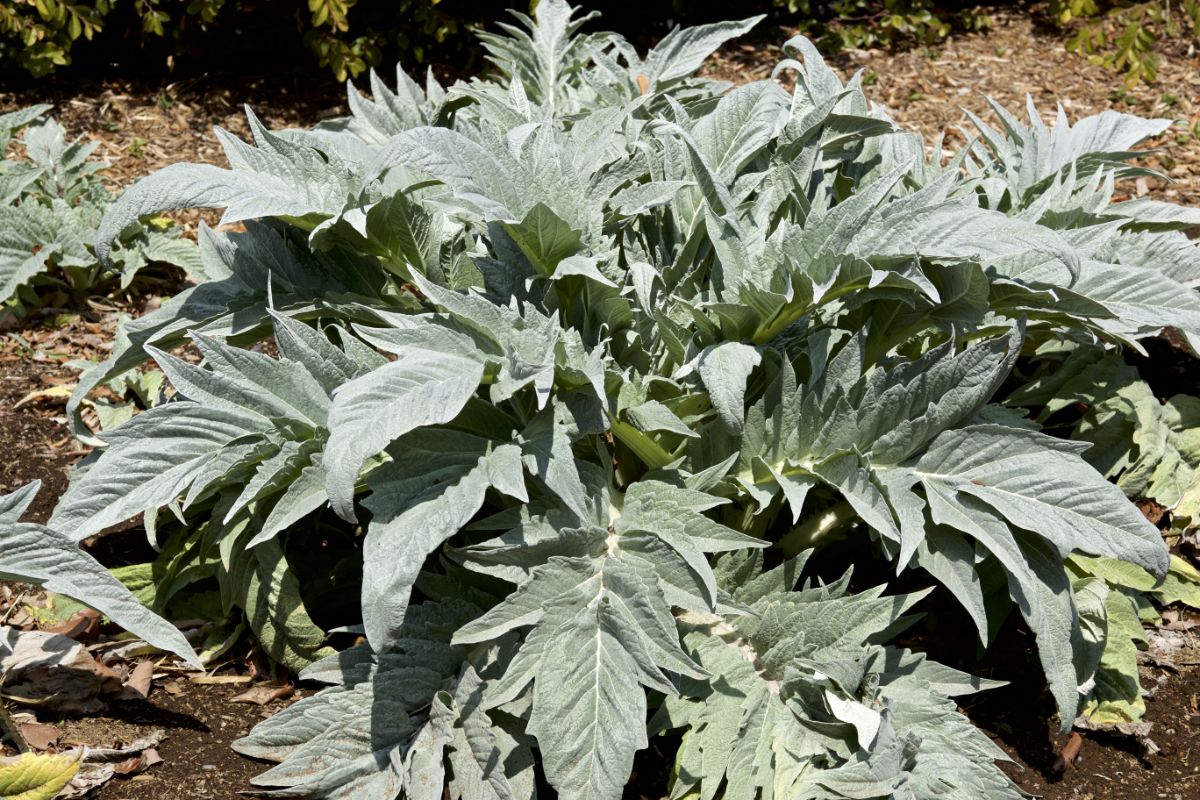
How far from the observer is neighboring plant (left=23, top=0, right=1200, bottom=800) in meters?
2.27

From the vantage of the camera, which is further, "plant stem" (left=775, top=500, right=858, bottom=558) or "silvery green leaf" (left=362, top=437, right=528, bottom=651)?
"plant stem" (left=775, top=500, right=858, bottom=558)

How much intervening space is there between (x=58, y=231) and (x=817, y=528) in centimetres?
288

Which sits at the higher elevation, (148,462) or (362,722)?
(148,462)

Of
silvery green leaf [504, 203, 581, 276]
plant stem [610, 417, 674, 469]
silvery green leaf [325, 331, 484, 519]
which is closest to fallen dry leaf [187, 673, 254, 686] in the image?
silvery green leaf [325, 331, 484, 519]

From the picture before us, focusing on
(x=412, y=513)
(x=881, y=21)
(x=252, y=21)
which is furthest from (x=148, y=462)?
(x=881, y=21)

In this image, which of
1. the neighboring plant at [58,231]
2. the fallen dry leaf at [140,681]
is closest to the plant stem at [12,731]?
the fallen dry leaf at [140,681]

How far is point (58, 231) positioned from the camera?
397 cm

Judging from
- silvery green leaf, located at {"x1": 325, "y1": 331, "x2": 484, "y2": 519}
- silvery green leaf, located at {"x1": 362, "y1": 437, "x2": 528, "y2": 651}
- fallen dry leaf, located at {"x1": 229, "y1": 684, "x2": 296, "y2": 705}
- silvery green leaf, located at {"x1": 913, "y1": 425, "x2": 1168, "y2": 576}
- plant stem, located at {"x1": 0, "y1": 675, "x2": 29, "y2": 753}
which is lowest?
fallen dry leaf, located at {"x1": 229, "y1": 684, "x2": 296, "y2": 705}

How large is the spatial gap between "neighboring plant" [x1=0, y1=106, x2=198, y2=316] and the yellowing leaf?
216 cm

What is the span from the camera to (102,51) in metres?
5.49

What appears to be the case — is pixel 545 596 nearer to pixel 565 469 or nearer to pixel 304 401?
pixel 565 469

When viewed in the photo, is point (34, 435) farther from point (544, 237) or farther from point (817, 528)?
point (817, 528)

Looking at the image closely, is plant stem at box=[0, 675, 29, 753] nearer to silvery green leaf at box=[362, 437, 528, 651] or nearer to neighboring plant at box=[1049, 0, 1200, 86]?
silvery green leaf at box=[362, 437, 528, 651]

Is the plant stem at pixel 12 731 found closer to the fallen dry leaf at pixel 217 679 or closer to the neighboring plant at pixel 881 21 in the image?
the fallen dry leaf at pixel 217 679
